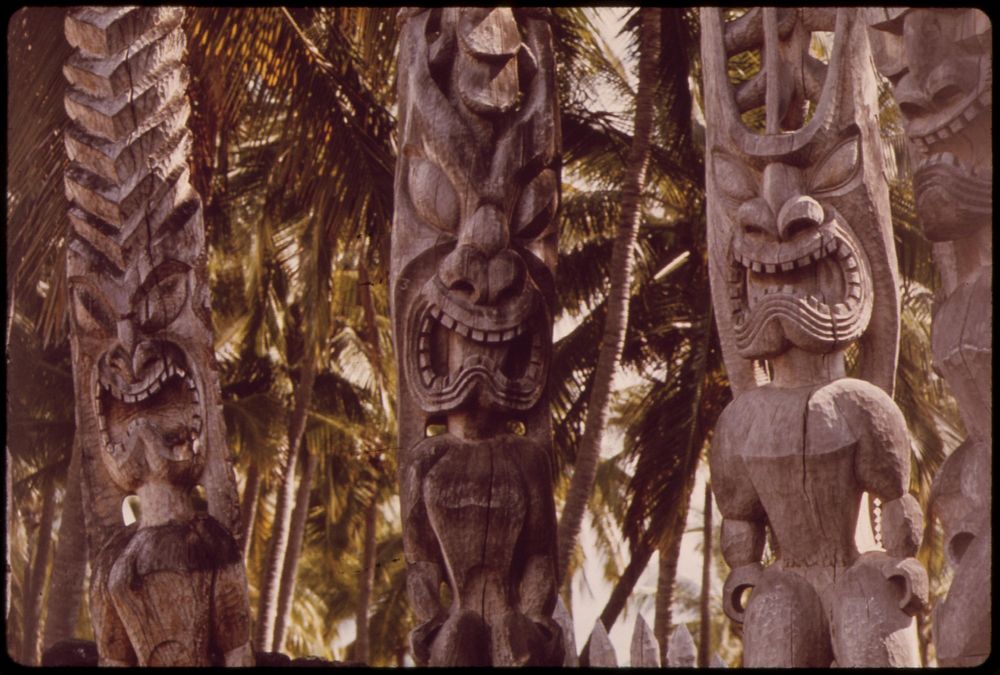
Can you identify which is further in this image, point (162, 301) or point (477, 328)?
point (162, 301)

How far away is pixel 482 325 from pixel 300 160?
8.43 metres

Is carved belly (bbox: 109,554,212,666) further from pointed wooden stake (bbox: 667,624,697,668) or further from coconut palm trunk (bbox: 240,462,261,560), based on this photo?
coconut palm trunk (bbox: 240,462,261,560)

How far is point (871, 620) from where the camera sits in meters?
5.84

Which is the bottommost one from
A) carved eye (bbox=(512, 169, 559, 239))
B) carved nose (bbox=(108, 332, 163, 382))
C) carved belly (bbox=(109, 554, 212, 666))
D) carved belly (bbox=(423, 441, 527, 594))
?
carved belly (bbox=(109, 554, 212, 666))

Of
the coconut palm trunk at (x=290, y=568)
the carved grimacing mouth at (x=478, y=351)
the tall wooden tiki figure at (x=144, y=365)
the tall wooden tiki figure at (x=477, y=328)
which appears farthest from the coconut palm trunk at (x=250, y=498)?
the carved grimacing mouth at (x=478, y=351)

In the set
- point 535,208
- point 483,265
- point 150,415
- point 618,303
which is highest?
point 618,303

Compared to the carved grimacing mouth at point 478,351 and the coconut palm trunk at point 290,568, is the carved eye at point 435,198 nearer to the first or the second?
the carved grimacing mouth at point 478,351

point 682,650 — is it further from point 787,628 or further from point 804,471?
point 804,471

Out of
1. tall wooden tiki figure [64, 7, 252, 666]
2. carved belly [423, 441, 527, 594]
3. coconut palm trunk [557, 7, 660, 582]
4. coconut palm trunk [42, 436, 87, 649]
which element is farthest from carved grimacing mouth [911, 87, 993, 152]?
coconut palm trunk [42, 436, 87, 649]

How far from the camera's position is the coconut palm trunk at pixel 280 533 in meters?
17.8

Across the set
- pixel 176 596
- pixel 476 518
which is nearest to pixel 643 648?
pixel 476 518

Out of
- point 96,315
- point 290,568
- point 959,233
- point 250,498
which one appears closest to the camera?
point 959,233

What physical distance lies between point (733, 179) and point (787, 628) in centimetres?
160

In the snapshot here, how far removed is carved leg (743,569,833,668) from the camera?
5.94 meters
